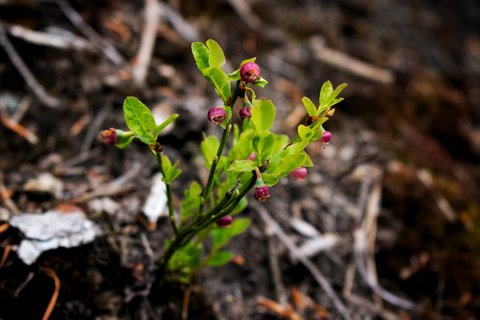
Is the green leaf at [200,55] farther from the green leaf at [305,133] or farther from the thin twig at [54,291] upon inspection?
the thin twig at [54,291]

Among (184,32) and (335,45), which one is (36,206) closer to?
(184,32)

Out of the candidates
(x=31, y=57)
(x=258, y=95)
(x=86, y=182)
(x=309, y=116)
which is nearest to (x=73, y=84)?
(x=31, y=57)

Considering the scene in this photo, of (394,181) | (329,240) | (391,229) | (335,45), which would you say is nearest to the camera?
(329,240)

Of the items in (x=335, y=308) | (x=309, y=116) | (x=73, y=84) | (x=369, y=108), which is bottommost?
(x=335, y=308)

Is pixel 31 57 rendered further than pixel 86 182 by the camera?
Yes

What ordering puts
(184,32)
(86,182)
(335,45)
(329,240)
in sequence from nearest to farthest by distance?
(86,182) < (329,240) < (184,32) < (335,45)

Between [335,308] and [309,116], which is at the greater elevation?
[309,116]
